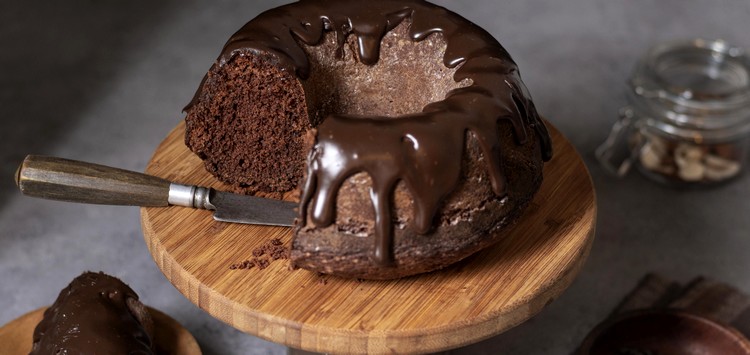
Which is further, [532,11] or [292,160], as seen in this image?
[532,11]

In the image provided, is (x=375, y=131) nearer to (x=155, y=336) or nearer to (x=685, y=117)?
(x=155, y=336)

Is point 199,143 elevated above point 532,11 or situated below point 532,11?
above

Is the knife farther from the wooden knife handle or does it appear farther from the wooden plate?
the wooden plate

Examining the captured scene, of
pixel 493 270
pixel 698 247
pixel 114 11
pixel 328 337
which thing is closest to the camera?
pixel 328 337

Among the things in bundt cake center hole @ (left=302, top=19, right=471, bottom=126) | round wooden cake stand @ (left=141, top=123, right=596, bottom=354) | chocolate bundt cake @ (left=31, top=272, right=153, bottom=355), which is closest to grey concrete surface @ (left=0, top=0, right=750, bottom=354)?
chocolate bundt cake @ (left=31, top=272, right=153, bottom=355)

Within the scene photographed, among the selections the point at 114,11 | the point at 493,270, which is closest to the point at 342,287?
the point at 493,270

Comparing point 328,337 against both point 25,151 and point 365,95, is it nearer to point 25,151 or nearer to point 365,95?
point 365,95

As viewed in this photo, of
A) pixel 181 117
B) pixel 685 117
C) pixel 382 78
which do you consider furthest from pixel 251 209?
pixel 685 117
